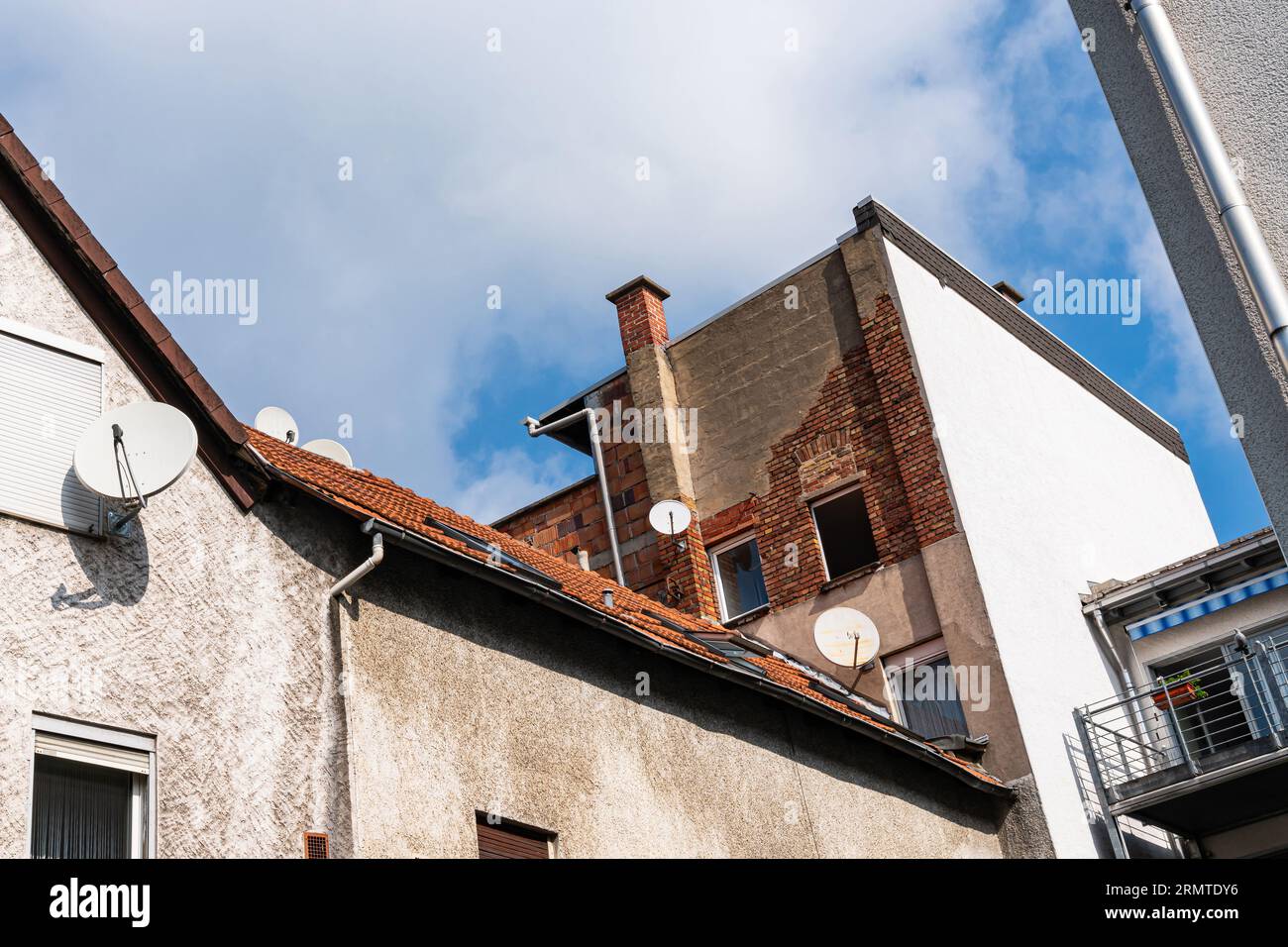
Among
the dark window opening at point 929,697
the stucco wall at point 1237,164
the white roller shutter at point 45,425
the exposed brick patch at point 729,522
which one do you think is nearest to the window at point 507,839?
the white roller shutter at point 45,425

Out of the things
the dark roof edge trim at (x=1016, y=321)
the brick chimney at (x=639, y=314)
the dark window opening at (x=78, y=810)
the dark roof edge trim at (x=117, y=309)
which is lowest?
the dark window opening at (x=78, y=810)

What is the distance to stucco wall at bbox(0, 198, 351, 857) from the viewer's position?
289 inches

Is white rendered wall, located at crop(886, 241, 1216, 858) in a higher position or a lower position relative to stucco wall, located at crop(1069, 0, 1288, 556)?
higher

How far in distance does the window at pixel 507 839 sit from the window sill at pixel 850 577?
361 inches

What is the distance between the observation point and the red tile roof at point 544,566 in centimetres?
977

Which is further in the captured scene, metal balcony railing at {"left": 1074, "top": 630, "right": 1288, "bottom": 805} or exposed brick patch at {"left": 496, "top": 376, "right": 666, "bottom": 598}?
exposed brick patch at {"left": 496, "top": 376, "right": 666, "bottom": 598}

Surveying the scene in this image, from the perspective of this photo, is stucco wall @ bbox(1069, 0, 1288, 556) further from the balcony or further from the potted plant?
the potted plant

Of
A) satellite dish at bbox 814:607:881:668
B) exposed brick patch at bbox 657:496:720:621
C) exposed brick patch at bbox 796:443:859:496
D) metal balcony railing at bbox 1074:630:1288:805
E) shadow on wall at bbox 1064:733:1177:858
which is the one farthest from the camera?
exposed brick patch at bbox 657:496:720:621

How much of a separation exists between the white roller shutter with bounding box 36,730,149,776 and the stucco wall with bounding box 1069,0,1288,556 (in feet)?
18.9

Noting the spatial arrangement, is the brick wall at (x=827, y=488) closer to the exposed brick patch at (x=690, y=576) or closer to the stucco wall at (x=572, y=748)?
the exposed brick patch at (x=690, y=576)

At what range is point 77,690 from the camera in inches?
289

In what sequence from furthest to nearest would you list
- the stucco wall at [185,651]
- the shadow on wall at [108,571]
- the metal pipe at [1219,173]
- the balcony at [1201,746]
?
the balcony at [1201,746], the shadow on wall at [108,571], the stucco wall at [185,651], the metal pipe at [1219,173]

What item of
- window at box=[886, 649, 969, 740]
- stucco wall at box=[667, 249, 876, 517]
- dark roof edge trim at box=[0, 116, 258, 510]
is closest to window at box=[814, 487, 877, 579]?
stucco wall at box=[667, 249, 876, 517]
